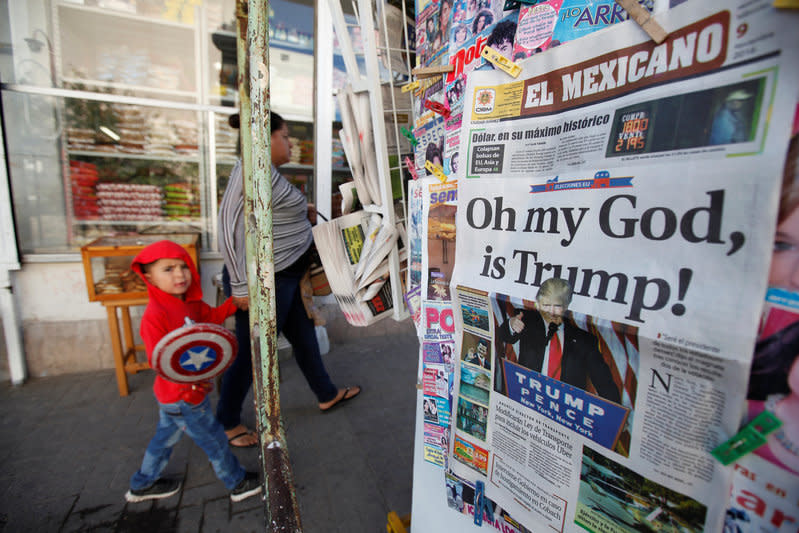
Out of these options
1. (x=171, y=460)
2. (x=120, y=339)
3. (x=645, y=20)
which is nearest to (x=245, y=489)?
(x=171, y=460)

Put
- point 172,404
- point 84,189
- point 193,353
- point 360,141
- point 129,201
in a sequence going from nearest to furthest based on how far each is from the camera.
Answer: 1. point 360,141
2. point 193,353
3. point 172,404
4. point 84,189
5. point 129,201

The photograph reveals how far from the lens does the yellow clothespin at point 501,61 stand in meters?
0.73

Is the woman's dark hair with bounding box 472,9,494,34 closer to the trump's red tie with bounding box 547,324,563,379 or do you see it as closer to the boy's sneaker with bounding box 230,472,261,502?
the trump's red tie with bounding box 547,324,563,379

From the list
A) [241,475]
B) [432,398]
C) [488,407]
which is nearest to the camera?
[488,407]

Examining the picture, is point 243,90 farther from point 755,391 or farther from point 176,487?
point 176,487

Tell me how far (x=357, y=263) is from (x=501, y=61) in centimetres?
81

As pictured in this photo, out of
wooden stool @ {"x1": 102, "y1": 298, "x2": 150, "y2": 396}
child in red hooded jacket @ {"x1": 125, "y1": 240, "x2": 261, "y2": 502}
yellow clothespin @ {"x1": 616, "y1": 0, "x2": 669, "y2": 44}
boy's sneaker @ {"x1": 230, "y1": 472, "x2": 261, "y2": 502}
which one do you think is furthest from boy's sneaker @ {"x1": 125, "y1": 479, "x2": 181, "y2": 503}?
yellow clothespin @ {"x1": 616, "y1": 0, "x2": 669, "y2": 44}

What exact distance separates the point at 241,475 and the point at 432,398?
132 cm

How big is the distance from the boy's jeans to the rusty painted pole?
1.11m

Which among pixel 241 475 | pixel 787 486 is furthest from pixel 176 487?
pixel 787 486

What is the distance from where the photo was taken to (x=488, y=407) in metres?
0.82

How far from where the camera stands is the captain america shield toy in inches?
56.6

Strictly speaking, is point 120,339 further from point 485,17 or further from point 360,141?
point 485,17

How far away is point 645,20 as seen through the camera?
1.81 feet
